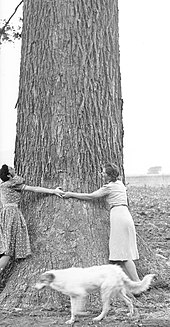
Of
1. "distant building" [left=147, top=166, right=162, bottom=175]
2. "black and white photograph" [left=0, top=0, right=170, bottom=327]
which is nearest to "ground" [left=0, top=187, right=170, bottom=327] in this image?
"black and white photograph" [left=0, top=0, right=170, bottom=327]

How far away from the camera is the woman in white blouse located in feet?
21.9

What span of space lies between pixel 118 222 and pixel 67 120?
4.40ft

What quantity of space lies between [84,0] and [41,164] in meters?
2.11

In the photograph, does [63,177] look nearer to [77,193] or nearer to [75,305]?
[77,193]

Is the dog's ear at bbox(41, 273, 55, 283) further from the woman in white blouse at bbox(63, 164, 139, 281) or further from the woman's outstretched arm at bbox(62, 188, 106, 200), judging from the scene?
the woman's outstretched arm at bbox(62, 188, 106, 200)

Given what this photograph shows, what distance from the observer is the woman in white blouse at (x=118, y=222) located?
6680 mm

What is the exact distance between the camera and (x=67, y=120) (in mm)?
7066

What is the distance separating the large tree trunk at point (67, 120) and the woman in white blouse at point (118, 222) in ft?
0.41

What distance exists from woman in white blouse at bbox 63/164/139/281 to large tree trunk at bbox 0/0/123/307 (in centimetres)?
12

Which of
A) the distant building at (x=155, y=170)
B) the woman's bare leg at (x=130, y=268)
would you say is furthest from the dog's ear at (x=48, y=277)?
the distant building at (x=155, y=170)

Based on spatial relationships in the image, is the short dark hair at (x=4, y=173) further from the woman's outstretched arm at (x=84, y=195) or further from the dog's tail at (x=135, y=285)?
the dog's tail at (x=135, y=285)

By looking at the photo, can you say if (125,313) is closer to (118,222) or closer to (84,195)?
(118,222)

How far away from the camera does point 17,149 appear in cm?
733

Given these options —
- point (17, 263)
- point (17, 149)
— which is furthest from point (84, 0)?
point (17, 263)
